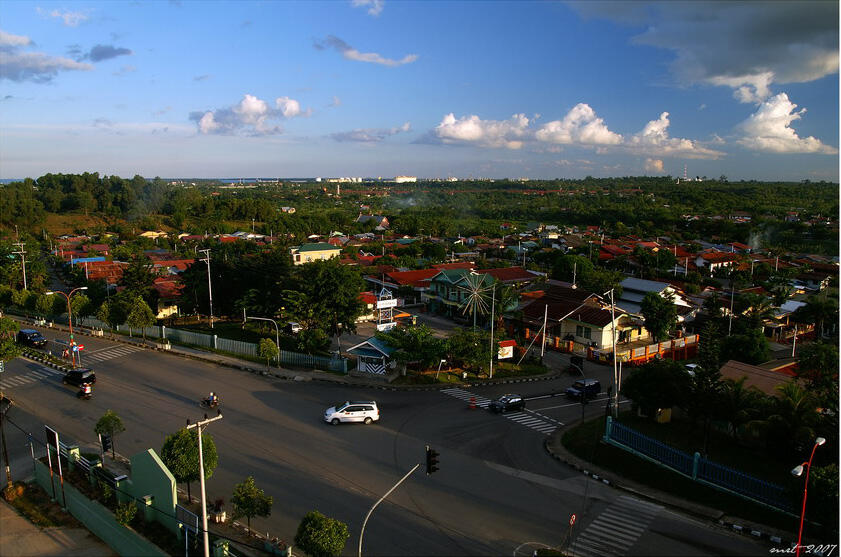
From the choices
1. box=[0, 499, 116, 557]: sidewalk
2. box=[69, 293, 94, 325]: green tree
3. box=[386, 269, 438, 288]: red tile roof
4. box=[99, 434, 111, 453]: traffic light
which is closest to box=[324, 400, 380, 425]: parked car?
box=[99, 434, 111, 453]: traffic light

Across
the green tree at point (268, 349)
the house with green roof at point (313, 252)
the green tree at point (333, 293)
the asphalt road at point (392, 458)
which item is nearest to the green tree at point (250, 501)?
the asphalt road at point (392, 458)

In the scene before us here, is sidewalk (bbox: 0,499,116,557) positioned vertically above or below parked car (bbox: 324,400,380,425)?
below

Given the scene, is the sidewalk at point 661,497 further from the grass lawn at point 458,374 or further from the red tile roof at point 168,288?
the red tile roof at point 168,288

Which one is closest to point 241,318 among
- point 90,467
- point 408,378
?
point 408,378

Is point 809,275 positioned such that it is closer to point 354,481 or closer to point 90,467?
point 354,481

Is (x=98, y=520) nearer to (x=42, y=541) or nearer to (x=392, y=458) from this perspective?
(x=42, y=541)

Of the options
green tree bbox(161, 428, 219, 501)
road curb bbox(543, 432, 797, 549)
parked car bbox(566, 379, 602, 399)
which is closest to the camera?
road curb bbox(543, 432, 797, 549)

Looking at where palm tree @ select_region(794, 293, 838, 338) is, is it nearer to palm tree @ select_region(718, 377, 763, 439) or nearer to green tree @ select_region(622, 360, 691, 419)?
green tree @ select_region(622, 360, 691, 419)
